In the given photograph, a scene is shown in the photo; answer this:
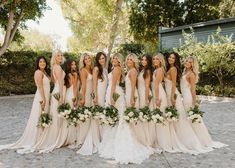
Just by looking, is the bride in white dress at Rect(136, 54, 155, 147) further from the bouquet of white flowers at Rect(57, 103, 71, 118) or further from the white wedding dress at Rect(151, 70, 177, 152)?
the bouquet of white flowers at Rect(57, 103, 71, 118)

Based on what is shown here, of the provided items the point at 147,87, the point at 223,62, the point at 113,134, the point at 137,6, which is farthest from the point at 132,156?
the point at 137,6

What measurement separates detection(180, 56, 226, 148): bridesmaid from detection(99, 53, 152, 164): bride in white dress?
151 centimetres

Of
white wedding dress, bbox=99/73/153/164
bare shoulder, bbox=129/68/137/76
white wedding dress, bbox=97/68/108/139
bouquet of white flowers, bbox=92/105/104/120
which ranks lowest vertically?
white wedding dress, bbox=99/73/153/164

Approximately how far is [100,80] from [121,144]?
1663 millimetres

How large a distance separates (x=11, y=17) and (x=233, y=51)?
1178 cm

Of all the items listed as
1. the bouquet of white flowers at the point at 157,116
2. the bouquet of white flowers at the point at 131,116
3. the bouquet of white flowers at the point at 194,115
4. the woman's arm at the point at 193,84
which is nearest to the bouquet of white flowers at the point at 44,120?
the bouquet of white flowers at the point at 131,116

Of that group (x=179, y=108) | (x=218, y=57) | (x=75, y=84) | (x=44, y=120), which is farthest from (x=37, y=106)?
(x=218, y=57)

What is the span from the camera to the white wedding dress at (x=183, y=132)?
9.23m

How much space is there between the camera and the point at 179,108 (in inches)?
375

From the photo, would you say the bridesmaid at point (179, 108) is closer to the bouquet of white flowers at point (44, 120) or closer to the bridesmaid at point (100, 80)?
the bridesmaid at point (100, 80)

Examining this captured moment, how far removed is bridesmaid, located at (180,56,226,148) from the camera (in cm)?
950

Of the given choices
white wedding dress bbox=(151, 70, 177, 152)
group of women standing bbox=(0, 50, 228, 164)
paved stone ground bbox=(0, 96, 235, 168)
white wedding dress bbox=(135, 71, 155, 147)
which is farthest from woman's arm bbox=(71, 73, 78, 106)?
white wedding dress bbox=(151, 70, 177, 152)

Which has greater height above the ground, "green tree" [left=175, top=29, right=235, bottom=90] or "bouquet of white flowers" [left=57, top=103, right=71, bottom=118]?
"green tree" [left=175, top=29, right=235, bottom=90]

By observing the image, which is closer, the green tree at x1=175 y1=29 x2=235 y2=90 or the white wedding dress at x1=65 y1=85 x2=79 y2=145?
the white wedding dress at x1=65 y1=85 x2=79 y2=145
